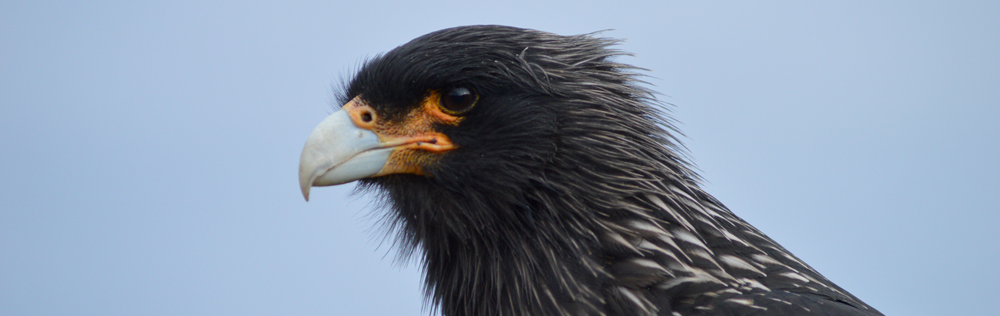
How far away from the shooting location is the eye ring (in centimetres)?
209

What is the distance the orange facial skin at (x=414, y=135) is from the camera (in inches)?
83.6

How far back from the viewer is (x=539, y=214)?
6.77ft

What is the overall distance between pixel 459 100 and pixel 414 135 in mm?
163

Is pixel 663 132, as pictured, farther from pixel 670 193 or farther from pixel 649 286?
pixel 649 286

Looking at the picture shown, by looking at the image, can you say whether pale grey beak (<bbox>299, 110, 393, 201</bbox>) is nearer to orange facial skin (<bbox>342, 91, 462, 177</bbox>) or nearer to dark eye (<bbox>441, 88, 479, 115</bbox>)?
orange facial skin (<bbox>342, 91, 462, 177</bbox>)

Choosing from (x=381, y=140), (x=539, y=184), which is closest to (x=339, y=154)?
(x=381, y=140)

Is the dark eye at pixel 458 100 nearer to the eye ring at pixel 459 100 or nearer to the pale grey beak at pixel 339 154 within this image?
the eye ring at pixel 459 100

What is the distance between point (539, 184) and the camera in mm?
2041

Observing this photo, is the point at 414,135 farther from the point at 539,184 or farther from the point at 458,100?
the point at 539,184

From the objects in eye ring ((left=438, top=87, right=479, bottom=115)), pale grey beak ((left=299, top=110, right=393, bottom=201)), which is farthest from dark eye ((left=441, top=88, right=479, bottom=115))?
pale grey beak ((left=299, top=110, right=393, bottom=201))

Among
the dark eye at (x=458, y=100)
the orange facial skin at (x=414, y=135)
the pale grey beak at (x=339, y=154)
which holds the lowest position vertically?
the pale grey beak at (x=339, y=154)

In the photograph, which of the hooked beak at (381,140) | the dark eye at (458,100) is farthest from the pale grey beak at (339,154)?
the dark eye at (458,100)

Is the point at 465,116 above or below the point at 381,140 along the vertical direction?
above

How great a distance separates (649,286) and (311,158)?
96cm
